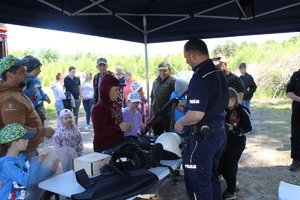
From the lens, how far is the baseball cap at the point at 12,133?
180 centimetres

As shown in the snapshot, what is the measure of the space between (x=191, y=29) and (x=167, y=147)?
2.43 meters

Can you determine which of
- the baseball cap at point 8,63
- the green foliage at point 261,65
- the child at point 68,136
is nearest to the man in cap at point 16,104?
the baseball cap at point 8,63

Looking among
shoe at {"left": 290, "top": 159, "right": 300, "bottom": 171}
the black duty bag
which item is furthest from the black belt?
shoe at {"left": 290, "top": 159, "right": 300, "bottom": 171}

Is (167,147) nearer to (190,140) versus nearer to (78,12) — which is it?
(190,140)

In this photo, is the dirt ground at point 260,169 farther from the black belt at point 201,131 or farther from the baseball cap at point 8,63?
the baseball cap at point 8,63

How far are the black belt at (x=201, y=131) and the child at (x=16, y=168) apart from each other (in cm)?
123

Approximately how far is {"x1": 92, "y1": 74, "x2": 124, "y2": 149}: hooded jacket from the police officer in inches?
31.8

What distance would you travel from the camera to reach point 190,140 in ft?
7.22

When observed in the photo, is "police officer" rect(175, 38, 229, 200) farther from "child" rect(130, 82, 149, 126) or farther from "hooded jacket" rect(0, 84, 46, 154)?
"child" rect(130, 82, 149, 126)

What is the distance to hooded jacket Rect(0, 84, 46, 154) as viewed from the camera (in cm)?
191

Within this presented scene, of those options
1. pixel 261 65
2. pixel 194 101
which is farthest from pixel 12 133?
pixel 261 65

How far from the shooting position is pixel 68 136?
3.10 meters

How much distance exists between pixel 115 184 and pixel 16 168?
0.74 m

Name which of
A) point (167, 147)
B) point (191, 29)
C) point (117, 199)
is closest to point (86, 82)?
point (191, 29)
